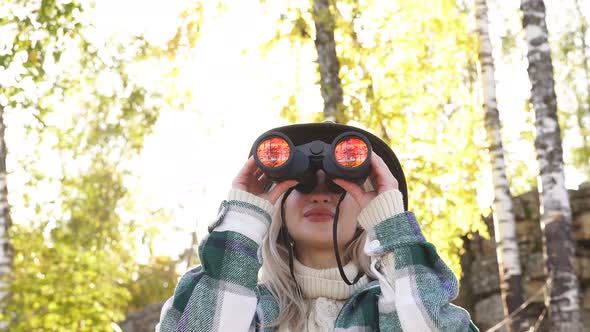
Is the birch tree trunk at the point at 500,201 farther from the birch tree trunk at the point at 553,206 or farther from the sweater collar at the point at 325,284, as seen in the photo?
the sweater collar at the point at 325,284

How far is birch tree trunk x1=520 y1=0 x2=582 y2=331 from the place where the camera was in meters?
Result: 8.67

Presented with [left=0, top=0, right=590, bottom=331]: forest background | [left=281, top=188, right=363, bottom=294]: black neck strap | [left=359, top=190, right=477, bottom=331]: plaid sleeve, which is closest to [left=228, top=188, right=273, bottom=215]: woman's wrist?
[left=281, top=188, right=363, bottom=294]: black neck strap

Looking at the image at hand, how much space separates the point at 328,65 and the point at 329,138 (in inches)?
267

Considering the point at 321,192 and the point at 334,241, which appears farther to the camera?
the point at 321,192

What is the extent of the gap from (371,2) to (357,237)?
878 cm

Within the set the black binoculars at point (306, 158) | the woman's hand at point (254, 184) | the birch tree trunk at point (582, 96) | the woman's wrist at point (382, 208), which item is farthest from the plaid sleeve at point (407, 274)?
the birch tree trunk at point (582, 96)

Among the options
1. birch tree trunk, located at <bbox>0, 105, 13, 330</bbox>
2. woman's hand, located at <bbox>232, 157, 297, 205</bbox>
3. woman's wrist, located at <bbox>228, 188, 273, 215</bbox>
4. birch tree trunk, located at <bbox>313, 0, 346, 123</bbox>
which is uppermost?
birch tree trunk, located at <bbox>313, 0, 346, 123</bbox>

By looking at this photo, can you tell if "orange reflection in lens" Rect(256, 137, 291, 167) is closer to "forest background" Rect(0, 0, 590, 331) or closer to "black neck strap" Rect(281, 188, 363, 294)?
"black neck strap" Rect(281, 188, 363, 294)

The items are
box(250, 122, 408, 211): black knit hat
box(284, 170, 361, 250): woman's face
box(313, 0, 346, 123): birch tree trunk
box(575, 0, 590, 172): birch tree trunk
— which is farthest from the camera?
box(575, 0, 590, 172): birch tree trunk

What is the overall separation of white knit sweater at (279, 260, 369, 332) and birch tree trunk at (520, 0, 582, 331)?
6582mm

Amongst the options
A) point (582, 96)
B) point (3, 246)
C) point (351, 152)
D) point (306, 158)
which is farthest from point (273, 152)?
point (582, 96)

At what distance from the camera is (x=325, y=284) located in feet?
8.26

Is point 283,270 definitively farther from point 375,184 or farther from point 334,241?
point 375,184

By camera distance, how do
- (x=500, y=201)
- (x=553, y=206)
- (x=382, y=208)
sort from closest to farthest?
(x=382, y=208)
(x=553, y=206)
(x=500, y=201)
